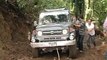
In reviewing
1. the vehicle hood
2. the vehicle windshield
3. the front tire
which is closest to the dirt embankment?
the vehicle hood

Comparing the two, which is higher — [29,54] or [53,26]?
[53,26]

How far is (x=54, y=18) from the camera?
13898 millimetres

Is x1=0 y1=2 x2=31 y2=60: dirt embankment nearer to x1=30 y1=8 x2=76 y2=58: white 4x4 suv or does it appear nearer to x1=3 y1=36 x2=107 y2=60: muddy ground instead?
x1=3 y1=36 x2=107 y2=60: muddy ground

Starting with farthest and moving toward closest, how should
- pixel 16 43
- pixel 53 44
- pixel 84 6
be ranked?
1. pixel 84 6
2. pixel 16 43
3. pixel 53 44

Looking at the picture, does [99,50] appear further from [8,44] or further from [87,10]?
[87,10]

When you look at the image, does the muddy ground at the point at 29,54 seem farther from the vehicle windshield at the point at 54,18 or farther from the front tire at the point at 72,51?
the vehicle windshield at the point at 54,18

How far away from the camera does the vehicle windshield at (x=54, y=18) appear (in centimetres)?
1383

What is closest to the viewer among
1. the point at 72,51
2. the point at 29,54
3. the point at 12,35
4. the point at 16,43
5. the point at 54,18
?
the point at 72,51

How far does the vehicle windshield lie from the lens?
1383 centimetres

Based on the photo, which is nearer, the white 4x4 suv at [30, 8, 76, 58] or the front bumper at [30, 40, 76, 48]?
the front bumper at [30, 40, 76, 48]

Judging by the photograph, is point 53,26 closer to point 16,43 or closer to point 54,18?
point 54,18

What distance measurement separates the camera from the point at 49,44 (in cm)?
1277

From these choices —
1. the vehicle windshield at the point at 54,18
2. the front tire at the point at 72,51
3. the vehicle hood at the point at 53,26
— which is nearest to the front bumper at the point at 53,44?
the front tire at the point at 72,51

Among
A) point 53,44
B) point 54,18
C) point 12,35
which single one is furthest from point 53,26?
point 12,35
